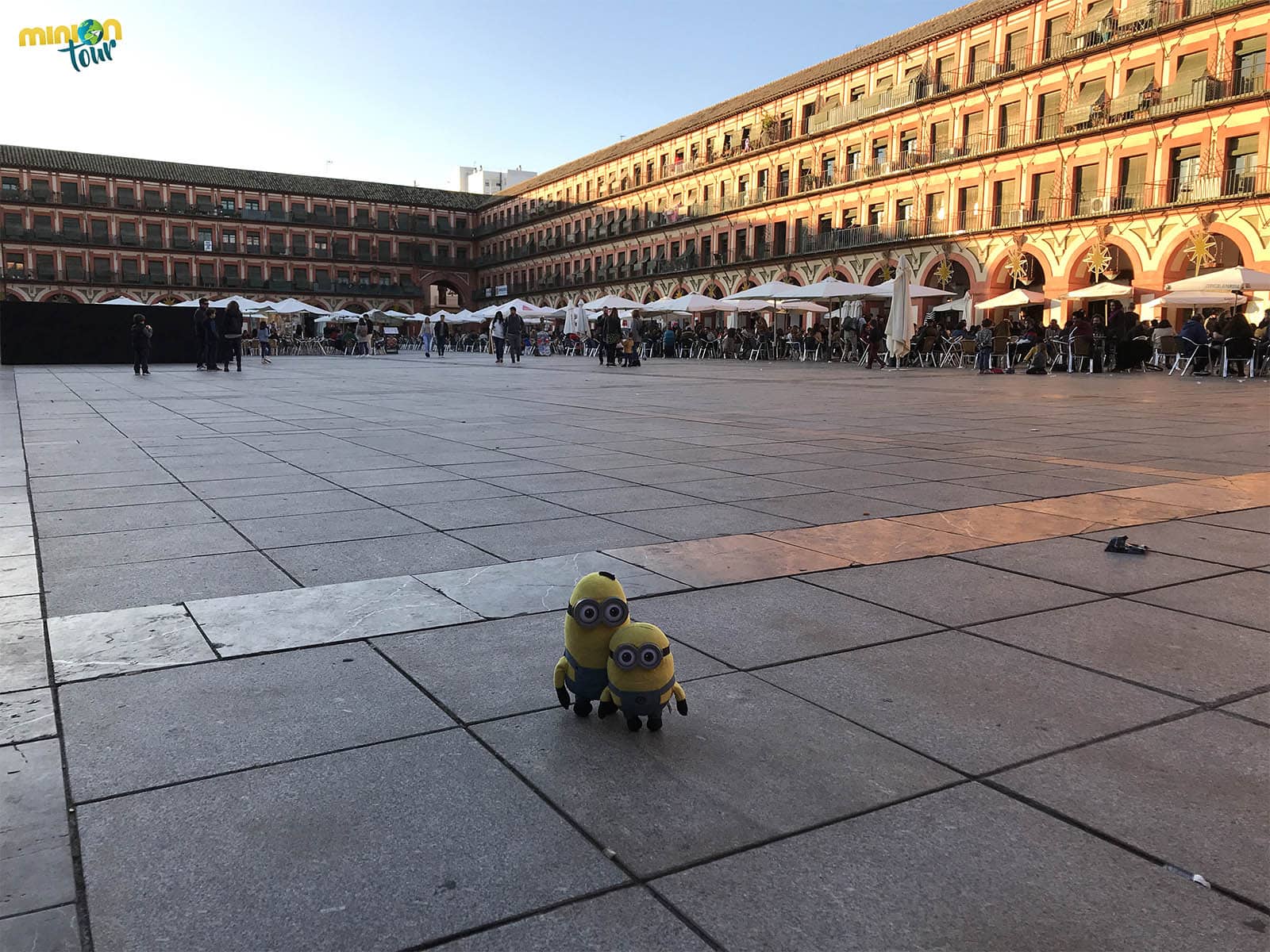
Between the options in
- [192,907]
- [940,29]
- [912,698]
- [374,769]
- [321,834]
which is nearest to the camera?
[192,907]

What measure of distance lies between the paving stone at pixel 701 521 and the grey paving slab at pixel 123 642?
2118mm

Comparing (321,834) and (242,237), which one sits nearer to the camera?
(321,834)

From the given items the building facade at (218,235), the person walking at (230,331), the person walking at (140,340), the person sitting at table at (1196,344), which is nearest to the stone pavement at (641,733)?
the person walking at (140,340)

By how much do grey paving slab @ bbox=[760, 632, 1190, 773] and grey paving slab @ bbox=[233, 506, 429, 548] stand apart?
93.4 inches

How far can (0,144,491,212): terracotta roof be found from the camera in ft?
218

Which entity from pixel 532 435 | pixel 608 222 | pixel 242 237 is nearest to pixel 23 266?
pixel 242 237

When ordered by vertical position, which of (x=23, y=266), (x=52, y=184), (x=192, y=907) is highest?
(x=52, y=184)

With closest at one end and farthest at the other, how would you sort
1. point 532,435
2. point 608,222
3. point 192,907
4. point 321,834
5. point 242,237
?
point 192,907 → point 321,834 → point 532,435 → point 608,222 → point 242,237

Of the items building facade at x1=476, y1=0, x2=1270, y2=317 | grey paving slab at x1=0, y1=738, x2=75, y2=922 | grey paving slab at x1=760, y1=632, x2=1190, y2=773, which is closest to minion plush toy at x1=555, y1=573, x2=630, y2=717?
grey paving slab at x1=760, y1=632, x2=1190, y2=773

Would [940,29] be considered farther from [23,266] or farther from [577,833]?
[23,266]

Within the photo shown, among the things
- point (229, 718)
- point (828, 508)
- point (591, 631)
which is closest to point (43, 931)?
point (229, 718)

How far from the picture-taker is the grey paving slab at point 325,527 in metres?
4.38

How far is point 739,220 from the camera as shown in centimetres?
5138

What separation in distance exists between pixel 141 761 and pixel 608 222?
208 ft
